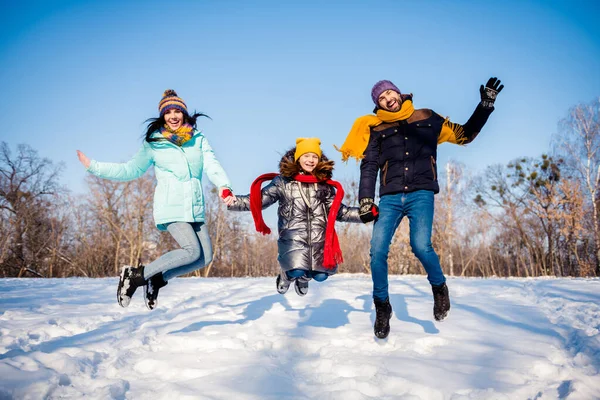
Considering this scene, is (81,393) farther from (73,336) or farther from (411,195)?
(411,195)

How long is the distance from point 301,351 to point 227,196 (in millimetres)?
1503

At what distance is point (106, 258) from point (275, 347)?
30.8 meters

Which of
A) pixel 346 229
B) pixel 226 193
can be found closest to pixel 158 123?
pixel 226 193

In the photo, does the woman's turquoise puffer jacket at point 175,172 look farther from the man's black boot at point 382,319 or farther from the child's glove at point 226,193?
the man's black boot at point 382,319

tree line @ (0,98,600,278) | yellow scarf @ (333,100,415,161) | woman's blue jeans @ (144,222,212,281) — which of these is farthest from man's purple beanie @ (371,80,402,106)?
tree line @ (0,98,600,278)

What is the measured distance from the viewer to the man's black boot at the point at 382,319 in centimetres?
323

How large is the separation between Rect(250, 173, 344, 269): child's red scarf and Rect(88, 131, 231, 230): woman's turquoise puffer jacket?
0.29 metres

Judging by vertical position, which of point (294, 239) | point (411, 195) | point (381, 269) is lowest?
point (381, 269)

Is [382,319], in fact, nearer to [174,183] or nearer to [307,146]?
[307,146]

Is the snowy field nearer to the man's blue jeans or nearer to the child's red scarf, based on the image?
the man's blue jeans

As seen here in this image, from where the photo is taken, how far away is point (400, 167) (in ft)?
11.3

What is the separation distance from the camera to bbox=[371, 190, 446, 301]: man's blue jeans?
3316mm

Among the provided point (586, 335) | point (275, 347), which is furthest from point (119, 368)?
point (586, 335)

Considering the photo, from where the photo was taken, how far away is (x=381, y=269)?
3.38 m
